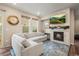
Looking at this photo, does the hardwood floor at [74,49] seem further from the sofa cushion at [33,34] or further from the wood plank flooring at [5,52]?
the wood plank flooring at [5,52]

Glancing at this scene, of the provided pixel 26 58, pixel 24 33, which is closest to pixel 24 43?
pixel 24 33

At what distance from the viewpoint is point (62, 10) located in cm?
189

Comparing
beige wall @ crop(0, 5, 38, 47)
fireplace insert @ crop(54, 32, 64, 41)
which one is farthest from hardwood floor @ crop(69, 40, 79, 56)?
beige wall @ crop(0, 5, 38, 47)

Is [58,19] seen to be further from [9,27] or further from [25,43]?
[9,27]

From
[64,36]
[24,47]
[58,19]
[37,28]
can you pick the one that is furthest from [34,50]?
[58,19]

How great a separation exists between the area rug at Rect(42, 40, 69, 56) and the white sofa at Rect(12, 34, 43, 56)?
12 cm

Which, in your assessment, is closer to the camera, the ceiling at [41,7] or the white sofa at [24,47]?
the white sofa at [24,47]

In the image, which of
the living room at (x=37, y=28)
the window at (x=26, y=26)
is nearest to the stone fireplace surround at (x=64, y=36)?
the living room at (x=37, y=28)

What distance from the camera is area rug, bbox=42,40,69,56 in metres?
1.86

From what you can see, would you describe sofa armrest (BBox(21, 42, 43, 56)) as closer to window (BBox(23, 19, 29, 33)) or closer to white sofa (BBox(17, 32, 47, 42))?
white sofa (BBox(17, 32, 47, 42))

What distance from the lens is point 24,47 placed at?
1.76m

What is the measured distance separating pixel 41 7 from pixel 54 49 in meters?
1.00

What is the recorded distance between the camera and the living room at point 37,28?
1819 mm

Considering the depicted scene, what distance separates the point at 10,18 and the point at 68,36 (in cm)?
136
